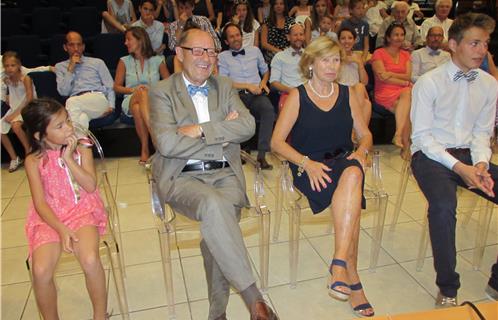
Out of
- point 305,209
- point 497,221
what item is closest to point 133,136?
point 305,209

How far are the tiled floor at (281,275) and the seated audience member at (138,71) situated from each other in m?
1.19

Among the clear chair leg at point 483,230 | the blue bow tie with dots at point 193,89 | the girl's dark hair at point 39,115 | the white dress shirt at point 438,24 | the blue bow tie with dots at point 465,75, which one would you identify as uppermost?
the white dress shirt at point 438,24

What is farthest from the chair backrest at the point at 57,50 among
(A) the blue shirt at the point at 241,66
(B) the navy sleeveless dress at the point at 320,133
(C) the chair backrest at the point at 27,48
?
(B) the navy sleeveless dress at the point at 320,133

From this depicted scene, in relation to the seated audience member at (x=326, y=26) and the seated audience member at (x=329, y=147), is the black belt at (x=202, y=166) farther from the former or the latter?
the seated audience member at (x=326, y=26)

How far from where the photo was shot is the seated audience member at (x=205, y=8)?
5.74 m

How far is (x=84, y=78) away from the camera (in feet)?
13.5

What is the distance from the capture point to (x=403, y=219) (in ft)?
9.91

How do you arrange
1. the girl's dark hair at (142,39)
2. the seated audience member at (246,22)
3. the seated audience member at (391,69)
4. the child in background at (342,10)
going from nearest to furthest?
the girl's dark hair at (142,39) < the seated audience member at (391,69) < the seated audience member at (246,22) < the child in background at (342,10)

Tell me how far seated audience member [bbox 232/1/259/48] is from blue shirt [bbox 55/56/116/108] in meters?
1.66

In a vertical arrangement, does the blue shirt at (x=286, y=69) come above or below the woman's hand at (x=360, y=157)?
above

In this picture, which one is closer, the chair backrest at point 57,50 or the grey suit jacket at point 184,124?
the grey suit jacket at point 184,124

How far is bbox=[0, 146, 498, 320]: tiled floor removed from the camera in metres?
2.17

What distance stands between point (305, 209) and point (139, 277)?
99 cm

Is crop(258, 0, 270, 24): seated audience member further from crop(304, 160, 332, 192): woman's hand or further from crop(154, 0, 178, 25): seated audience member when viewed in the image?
crop(304, 160, 332, 192): woman's hand
